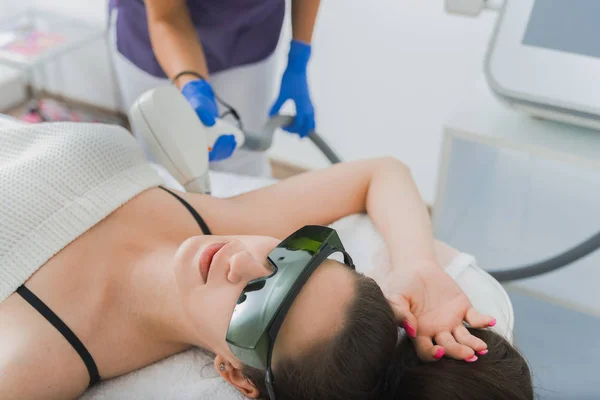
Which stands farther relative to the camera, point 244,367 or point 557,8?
point 557,8

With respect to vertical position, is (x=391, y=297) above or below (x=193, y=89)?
below

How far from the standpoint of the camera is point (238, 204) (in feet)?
3.74

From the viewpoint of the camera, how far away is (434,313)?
91 centimetres

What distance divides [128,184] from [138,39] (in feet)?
2.24

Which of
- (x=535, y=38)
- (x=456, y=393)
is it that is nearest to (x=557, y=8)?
(x=535, y=38)

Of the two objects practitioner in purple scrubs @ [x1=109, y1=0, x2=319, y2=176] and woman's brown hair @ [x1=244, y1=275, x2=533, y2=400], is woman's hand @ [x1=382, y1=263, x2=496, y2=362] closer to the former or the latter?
woman's brown hair @ [x1=244, y1=275, x2=533, y2=400]

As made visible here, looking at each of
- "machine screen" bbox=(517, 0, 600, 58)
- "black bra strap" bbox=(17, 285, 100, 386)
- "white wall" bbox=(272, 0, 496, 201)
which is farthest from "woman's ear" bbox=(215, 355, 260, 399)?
"white wall" bbox=(272, 0, 496, 201)

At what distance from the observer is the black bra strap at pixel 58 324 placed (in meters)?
0.90

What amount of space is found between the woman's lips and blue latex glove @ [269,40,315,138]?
0.74 metres

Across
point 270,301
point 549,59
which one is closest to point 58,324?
point 270,301

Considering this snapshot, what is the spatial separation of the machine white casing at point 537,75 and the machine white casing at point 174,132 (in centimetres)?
62

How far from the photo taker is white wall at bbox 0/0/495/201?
1.80 metres

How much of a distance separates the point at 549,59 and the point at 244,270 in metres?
0.79

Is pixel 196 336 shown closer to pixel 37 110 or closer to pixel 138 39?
pixel 138 39
